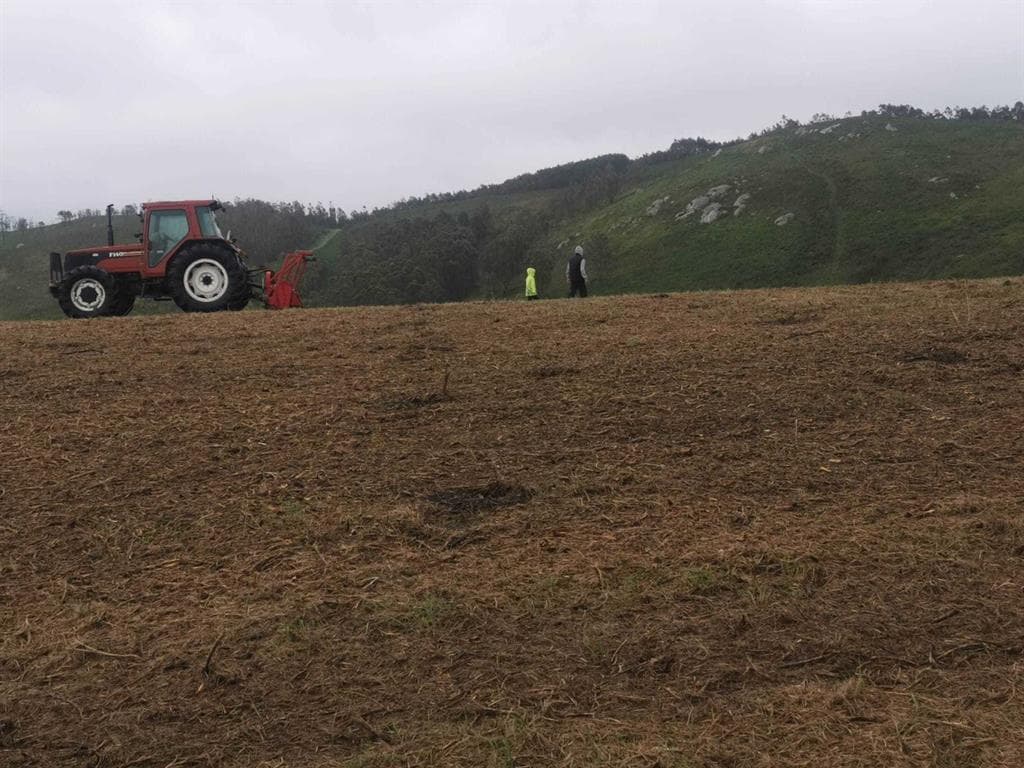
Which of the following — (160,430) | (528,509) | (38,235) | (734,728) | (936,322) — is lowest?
(734,728)

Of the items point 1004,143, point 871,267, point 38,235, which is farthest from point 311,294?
point 1004,143

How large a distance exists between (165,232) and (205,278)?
3.81 feet

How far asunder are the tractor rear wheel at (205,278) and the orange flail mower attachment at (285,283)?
2.23 ft

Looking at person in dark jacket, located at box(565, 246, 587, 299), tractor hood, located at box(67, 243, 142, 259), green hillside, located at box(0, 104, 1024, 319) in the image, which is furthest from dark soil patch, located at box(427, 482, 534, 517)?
green hillside, located at box(0, 104, 1024, 319)

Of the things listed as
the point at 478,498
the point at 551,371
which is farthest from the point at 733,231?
the point at 478,498

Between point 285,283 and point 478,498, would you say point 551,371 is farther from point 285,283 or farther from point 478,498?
point 285,283

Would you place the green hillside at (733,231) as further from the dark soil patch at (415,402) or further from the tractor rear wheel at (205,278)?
the dark soil patch at (415,402)

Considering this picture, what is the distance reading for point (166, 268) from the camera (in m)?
14.3

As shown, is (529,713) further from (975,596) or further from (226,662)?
(975,596)

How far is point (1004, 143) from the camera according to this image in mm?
80438

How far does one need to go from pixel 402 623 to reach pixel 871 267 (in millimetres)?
66933

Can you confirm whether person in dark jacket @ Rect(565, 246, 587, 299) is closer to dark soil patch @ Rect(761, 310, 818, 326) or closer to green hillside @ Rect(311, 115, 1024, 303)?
dark soil patch @ Rect(761, 310, 818, 326)

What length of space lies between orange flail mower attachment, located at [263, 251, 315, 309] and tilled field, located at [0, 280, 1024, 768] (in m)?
7.61

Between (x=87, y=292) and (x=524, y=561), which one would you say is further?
(x=87, y=292)
